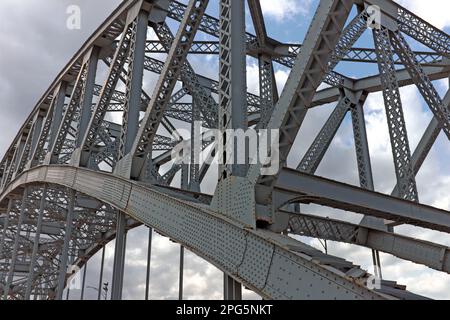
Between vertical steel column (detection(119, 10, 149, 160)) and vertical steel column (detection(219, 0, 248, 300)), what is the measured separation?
11.7 feet

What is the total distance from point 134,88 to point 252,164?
17.2 ft

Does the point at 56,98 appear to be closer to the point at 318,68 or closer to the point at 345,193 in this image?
the point at 345,193

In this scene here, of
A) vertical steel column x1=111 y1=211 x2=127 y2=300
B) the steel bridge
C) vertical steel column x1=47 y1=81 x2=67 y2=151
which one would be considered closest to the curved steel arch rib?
the steel bridge

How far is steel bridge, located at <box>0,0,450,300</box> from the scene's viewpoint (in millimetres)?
5359

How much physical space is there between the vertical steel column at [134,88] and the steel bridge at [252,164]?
0.03 m

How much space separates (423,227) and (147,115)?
7795 mm

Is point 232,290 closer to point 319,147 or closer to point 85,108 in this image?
point 319,147

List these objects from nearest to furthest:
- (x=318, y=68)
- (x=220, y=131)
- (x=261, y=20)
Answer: (x=318, y=68) < (x=220, y=131) < (x=261, y=20)

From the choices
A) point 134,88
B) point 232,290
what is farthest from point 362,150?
point 232,290

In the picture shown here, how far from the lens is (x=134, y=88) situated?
10227mm

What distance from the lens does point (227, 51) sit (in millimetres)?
6848

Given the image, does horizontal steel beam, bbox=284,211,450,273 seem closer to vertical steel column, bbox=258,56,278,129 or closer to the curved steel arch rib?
vertical steel column, bbox=258,56,278,129

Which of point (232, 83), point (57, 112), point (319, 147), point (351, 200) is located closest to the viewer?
point (232, 83)
